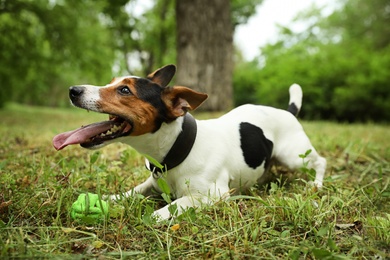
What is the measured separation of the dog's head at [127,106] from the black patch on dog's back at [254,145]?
65 cm

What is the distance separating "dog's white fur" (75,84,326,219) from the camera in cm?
235

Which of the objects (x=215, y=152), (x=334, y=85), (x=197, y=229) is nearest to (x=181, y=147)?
(x=215, y=152)

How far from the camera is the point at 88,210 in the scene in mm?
1939

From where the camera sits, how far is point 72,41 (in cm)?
1167

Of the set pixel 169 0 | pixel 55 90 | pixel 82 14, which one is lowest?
pixel 55 90

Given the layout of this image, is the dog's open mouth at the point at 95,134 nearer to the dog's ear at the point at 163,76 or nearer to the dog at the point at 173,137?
the dog at the point at 173,137

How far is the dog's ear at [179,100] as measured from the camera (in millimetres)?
2322

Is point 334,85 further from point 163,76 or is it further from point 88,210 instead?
point 88,210

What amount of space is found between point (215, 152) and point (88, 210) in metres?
1.00

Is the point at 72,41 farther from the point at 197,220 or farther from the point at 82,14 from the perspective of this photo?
the point at 197,220

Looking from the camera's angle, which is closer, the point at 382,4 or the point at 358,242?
the point at 358,242

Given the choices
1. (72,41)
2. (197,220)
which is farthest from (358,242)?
(72,41)

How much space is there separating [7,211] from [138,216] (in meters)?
0.75

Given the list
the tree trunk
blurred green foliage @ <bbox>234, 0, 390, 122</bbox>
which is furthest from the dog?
blurred green foliage @ <bbox>234, 0, 390, 122</bbox>
